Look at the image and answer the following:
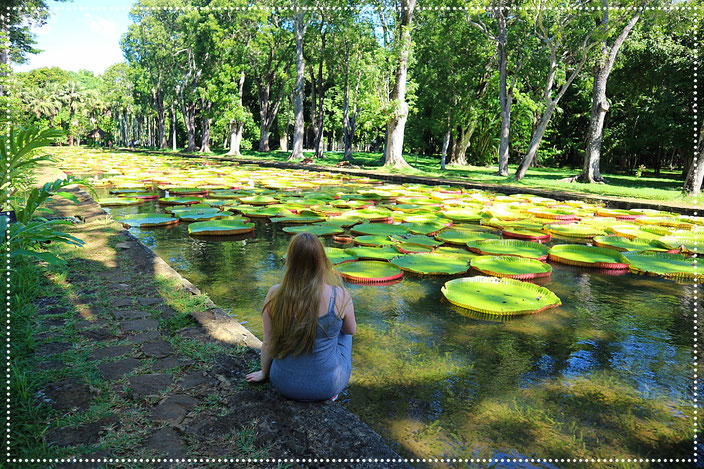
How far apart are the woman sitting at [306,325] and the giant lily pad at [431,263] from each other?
2.83 meters

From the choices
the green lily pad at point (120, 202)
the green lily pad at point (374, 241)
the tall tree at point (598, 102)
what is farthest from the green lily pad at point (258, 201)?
the tall tree at point (598, 102)

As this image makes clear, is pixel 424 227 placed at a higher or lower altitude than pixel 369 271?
higher

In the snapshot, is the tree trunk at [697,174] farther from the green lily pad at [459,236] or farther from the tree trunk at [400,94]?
the tree trunk at [400,94]

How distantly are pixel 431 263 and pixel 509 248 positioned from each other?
1.39m

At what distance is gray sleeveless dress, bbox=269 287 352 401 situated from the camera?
2230mm

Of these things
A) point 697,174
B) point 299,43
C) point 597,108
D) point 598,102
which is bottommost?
point 697,174

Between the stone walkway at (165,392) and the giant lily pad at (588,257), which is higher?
the giant lily pad at (588,257)

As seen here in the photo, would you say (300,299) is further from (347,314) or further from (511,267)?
(511,267)

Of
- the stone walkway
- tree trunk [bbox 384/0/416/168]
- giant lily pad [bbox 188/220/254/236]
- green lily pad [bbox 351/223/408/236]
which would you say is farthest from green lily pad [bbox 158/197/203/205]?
tree trunk [bbox 384/0/416/168]

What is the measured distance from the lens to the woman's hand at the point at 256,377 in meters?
2.35

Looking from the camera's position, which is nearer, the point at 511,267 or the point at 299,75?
the point at 511,267

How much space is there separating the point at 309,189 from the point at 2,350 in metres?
10.5

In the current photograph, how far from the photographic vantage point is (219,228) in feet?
22.9

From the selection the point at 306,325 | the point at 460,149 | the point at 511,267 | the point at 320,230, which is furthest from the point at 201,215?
the point at 460,149
